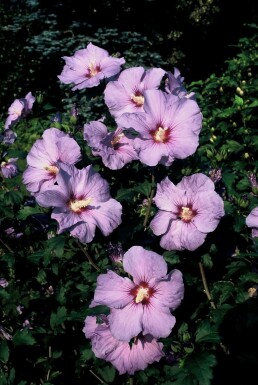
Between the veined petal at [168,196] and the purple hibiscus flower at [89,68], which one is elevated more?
the purple hibiscus flower at [89,68]

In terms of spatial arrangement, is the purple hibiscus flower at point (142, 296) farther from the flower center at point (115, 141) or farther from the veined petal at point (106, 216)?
the flower center at point (115, 141)

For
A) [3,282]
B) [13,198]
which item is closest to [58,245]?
[13,198]

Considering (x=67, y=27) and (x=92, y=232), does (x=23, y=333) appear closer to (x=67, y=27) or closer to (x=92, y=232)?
(x=92, y=232)

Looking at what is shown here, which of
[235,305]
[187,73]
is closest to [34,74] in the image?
[187,73]

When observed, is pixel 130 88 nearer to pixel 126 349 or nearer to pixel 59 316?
pixel 126 349

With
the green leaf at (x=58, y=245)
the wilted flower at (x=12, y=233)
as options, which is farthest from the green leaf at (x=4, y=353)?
the wilted flower at (x=12, y=233)
